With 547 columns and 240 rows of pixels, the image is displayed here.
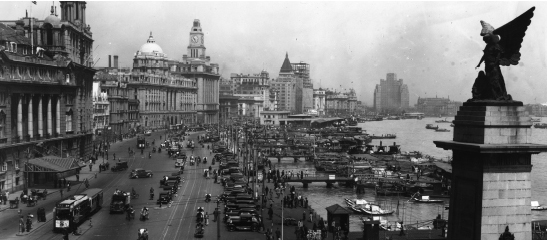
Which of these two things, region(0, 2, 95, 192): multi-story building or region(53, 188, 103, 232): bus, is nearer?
region(53, 188, 103, 232): bus

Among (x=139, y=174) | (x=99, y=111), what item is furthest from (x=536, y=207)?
(x=99, y=111)

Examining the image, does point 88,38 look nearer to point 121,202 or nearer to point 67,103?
point 67,103

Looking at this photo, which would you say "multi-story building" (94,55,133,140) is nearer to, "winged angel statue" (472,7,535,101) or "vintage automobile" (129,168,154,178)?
"vintage automobile" (129,168,154,178)

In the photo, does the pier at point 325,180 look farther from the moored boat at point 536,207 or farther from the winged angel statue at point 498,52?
the winged angel statue at point 498,52

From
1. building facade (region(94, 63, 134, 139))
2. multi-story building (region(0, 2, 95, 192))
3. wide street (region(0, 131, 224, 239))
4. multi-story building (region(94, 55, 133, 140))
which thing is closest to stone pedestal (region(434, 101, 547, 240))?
wide street (region(0, 131, 224, 239))

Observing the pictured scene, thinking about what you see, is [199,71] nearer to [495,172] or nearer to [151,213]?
[151,213]

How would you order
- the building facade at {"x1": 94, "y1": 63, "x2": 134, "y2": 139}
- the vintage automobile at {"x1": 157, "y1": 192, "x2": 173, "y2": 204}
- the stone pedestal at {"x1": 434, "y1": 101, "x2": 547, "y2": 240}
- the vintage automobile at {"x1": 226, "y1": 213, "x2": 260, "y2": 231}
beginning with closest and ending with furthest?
the stone pedestal at {"x1": 434, "y1": 101, "x2": 547, "y2": 240}, the vintage automobile at {"x1": 226, "y1": 213, "x2": 260, "y2": 231}, the vintage automobile at {"x1": 157, "y1": 192, "x2": 173, "y2": 204}, the building facade at {"x1": 94, "y1": 63, "x2": 134, "y2": 139}

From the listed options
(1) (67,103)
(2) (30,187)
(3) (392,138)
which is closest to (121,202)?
(2) (30,187)
